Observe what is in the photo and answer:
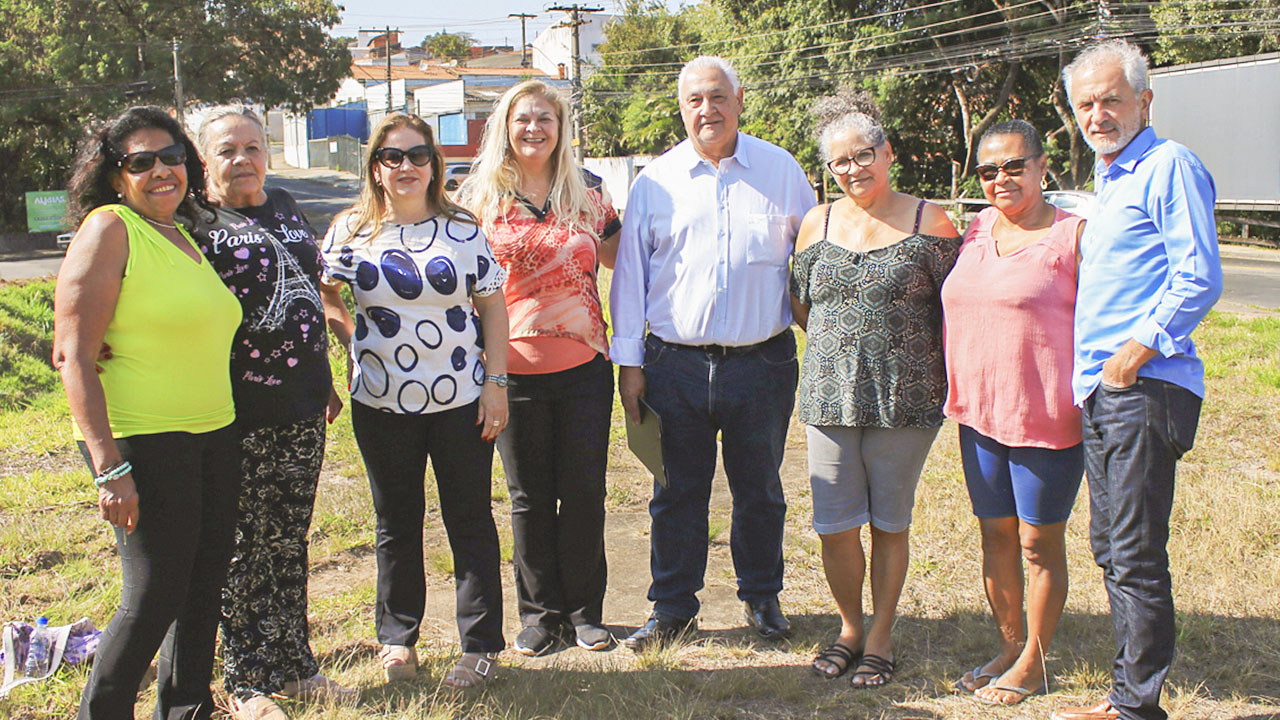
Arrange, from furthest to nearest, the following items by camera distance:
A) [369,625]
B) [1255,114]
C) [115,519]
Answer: [1255,114], [369,625], [115,519]

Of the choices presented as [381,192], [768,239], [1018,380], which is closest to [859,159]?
[768,239]

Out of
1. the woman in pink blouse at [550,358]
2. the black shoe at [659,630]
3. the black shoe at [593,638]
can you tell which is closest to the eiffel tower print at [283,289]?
the woman in pink blouse at [550,358]

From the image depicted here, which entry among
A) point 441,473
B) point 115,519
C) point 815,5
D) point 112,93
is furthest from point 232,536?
point 112,93

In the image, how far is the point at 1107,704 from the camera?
3.29m

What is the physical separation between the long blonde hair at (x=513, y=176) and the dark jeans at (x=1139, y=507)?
1.91m

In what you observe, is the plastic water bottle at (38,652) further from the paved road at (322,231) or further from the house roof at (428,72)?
the house roof at (428,72)

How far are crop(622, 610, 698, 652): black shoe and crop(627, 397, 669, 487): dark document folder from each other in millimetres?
536

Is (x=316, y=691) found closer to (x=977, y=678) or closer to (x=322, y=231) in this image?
(x=977, y=678)

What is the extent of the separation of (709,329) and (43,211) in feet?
111

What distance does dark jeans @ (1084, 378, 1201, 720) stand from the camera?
118 inches

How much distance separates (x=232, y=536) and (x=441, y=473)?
72 centimetres

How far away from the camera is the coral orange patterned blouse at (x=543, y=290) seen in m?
3.84

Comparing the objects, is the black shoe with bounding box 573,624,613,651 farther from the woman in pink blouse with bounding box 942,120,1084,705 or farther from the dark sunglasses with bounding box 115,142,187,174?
the dark sunglasses with bounding box 115,142,187,174

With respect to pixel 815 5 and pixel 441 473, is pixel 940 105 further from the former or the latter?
pixel 441 473
